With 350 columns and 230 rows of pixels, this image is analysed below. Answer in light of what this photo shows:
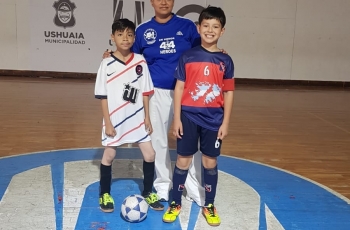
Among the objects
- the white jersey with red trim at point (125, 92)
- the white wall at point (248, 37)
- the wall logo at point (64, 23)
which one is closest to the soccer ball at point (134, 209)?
the white jersey with red trim at point (125, 92)

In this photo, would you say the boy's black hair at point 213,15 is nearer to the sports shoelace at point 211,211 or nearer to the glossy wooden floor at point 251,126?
the sports shoelace at point 211,211

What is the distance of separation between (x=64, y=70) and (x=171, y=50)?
813 cm

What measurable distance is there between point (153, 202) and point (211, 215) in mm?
463

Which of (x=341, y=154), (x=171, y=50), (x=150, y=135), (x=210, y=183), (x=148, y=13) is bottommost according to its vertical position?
(x=341, y=154)

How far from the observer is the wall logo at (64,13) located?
403 inches

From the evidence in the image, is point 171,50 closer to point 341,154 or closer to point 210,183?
point 210,183

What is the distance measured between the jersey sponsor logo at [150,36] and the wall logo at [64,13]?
314 inches

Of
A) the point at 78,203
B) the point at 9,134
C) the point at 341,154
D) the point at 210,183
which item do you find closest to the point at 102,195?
the point at 78,203

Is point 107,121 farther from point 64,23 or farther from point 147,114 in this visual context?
point 64,23

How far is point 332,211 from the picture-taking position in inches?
125

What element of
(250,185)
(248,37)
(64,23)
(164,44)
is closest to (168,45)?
(164,44)

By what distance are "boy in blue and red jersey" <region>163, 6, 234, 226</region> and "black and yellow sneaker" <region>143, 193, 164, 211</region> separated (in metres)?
0.42

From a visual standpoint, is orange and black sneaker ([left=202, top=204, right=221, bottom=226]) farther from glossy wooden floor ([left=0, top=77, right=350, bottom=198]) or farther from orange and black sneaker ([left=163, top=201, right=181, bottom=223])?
glossy wooden floor ([left=0, top=77, right=350, bottom=198])

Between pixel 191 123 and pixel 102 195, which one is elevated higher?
pixel 191 123
